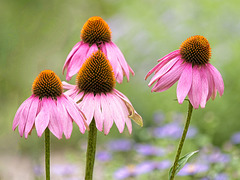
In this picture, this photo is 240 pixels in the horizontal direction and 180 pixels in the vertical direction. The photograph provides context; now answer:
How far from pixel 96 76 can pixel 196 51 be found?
24 cm

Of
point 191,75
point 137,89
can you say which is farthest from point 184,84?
point 137,89

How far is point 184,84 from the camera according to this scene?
0.94m

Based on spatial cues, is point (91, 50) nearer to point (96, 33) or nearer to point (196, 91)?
point (96, 33)

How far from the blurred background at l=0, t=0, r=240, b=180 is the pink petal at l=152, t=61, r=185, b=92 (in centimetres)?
82

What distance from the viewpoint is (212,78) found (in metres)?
0.98

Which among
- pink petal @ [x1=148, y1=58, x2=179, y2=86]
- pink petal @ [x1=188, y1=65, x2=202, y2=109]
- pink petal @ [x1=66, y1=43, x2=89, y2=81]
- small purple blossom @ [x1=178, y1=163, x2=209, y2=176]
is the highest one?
pink petal @ [x1=66, y1=43, x2=89, y2=81]

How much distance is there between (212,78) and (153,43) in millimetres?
3220

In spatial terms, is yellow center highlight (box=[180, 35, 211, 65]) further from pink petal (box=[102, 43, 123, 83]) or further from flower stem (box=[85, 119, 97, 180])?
flower stem (box=[85, 119, 97, 180])

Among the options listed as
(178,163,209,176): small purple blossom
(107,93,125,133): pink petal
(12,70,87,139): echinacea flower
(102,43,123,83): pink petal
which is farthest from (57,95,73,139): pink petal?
(178,163,209,176): small purple blossom

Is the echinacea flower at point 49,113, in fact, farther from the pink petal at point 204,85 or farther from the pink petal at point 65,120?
the pink petal at point 204,85

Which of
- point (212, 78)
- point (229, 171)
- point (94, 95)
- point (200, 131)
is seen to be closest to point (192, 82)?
point (212, 78)

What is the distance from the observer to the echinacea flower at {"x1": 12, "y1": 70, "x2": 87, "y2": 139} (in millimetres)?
861

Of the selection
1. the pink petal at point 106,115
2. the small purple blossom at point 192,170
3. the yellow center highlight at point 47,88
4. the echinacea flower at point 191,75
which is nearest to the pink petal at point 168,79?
the echinacea flower at point 191,75

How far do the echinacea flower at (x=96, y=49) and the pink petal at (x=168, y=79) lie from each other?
0.49 feet
